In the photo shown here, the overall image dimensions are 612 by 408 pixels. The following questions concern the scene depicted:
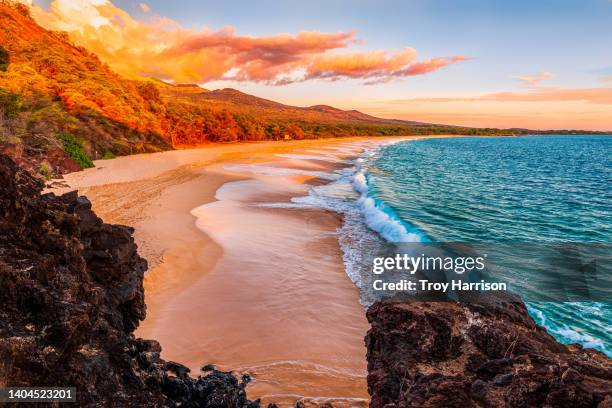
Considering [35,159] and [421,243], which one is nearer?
[421,243]

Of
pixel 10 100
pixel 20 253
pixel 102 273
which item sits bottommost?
pixel 102 273

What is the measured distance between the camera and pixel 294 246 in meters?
11.5

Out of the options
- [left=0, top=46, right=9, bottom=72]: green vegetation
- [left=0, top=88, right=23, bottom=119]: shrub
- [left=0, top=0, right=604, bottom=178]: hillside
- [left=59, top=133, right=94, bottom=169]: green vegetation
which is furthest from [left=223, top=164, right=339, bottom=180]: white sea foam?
[left=0, top=46, right=9, bottom=72]: green vegetation

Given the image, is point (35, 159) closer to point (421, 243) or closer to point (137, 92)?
point (421, 243)

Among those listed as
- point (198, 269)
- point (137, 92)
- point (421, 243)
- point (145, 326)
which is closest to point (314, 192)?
point (421, 243)

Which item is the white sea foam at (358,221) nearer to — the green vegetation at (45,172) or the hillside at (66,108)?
the green vegetation at (45,172)

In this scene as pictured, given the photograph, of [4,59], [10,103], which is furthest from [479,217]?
[4,59]

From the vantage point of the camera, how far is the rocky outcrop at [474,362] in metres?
2.79

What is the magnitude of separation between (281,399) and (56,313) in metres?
2.87

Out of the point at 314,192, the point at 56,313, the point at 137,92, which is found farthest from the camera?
the point at 137,92

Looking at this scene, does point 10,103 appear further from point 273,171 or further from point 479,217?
point 479,217

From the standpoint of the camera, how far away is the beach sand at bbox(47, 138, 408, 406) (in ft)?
18.6

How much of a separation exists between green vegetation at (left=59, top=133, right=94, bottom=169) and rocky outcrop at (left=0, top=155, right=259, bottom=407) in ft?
65.7

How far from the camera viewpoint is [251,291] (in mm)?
8305
